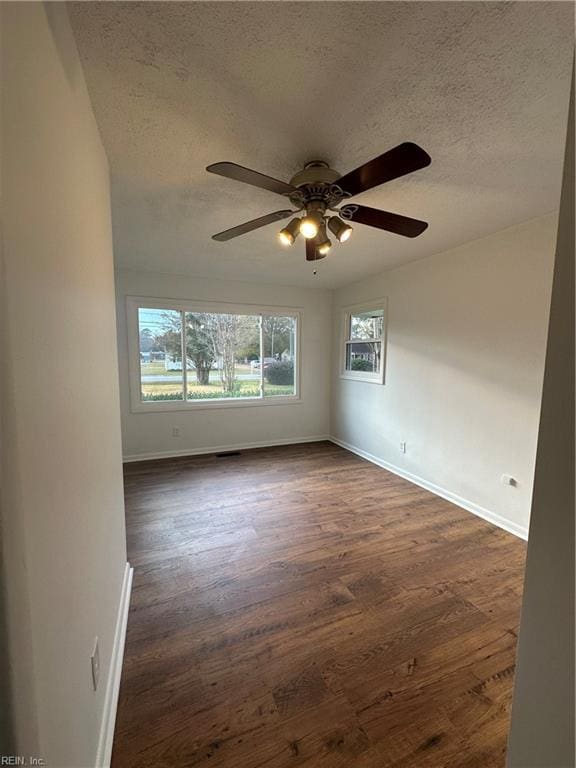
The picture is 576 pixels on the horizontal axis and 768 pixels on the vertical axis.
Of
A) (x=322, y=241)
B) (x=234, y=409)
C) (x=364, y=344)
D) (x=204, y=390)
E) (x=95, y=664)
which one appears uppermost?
(x=322, y=241)

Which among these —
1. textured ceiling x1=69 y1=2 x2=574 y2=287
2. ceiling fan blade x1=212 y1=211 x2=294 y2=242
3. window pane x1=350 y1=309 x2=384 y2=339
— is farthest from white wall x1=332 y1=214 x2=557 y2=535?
ceiling fan blade x1=212 y1=211 x2=294 y2=242

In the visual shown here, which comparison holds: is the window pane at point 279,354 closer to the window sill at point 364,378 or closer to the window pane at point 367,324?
the window sill at point 364,378

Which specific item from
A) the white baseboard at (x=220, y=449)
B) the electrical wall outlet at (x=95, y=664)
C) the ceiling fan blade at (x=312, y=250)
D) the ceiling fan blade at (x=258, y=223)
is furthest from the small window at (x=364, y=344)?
the electrical wall outlet at (x=95, y=664)

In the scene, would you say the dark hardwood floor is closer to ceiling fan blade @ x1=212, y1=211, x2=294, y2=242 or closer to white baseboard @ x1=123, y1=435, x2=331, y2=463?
white baseboard @ x1=123, y1=435, x2=331, y2=463

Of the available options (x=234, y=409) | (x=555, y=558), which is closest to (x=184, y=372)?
(x=234, y=409)

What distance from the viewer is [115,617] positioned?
1.55 m

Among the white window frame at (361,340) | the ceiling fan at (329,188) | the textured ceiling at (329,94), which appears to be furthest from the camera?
the white window frame at (361,340)

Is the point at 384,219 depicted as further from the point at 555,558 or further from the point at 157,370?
the point at 157,370

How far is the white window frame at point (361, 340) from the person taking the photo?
4.11 metres

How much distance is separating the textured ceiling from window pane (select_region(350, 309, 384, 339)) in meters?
2.03

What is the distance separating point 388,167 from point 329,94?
1.19 ft

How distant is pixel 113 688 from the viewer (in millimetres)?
1347

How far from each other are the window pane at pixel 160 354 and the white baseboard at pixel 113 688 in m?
2.84

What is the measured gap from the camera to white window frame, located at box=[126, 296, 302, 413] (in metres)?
4.14
